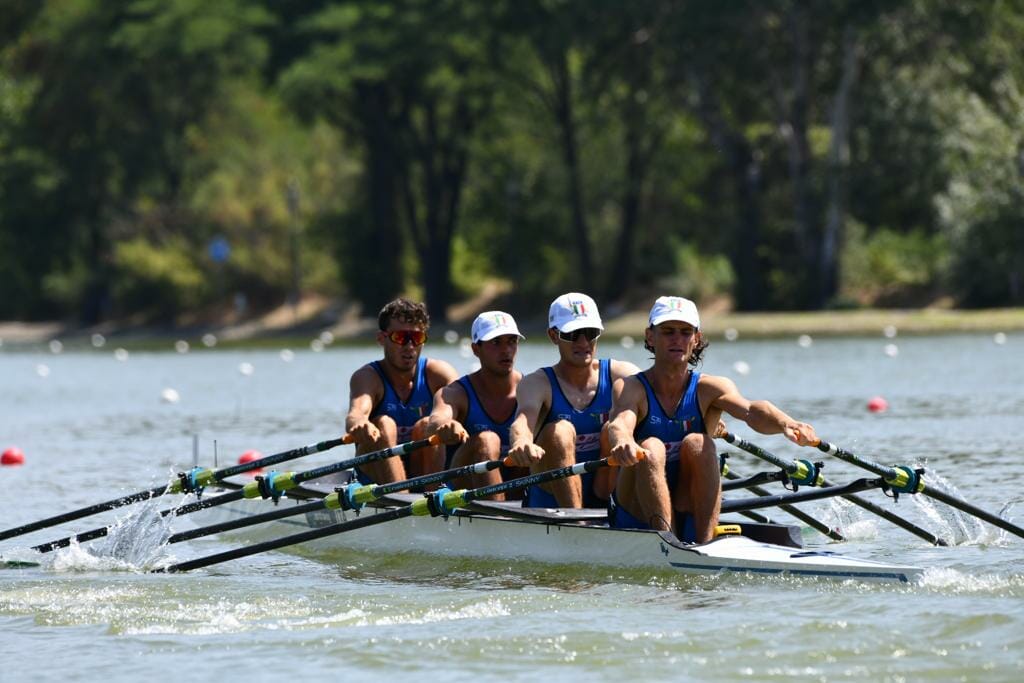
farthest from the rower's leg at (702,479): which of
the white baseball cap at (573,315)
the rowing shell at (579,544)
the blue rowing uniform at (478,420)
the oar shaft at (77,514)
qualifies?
the oar shaft at (77,514)

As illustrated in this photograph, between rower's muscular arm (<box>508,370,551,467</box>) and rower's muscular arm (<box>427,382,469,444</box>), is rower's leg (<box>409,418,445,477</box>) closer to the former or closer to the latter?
rower's muscular arm (<box>427,382,469,444</box>)

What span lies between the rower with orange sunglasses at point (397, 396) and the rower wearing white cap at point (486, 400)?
41 centimetres

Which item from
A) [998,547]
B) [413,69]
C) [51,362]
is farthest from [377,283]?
[998,547]

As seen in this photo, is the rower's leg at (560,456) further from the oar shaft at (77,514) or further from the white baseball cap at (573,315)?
the oar shaft at (77,514)

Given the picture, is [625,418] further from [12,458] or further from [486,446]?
[12,458]

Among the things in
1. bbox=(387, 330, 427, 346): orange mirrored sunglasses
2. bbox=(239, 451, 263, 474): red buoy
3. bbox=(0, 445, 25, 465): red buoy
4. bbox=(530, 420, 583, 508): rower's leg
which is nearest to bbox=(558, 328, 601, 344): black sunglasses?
bbox=(530, 420, 583, 508): rower's leg

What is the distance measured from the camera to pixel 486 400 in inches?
459

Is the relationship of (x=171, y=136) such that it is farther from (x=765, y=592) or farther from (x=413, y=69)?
(x=765, y=592)

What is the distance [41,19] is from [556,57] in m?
20.7

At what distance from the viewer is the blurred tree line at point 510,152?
140ft

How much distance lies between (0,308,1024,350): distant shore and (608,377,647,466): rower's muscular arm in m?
30.0

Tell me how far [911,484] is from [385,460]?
11.7 feet

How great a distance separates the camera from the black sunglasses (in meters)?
10.6

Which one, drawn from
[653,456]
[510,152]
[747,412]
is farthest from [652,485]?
[510,152]
